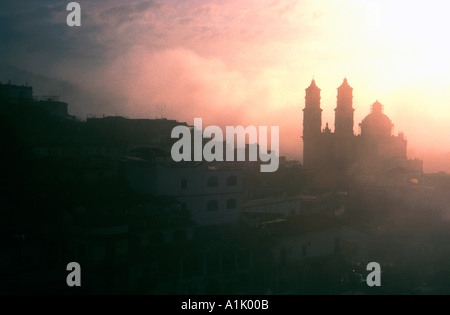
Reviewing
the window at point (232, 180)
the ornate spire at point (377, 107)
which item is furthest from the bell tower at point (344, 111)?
the window at point (232, 180)

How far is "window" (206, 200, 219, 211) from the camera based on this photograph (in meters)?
24.7

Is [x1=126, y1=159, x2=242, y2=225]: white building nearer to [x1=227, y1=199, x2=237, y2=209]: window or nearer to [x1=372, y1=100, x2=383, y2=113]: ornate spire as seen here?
[x1=227, y1=199, x2=237, y2=209]: window

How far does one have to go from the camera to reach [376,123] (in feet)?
191

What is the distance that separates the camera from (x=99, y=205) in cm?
1875

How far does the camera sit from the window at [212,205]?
24672mm

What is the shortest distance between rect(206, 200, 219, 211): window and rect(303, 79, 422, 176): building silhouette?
3206 centimetres

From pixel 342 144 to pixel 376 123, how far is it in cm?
554

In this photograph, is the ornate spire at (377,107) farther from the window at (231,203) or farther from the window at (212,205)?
the window at (212,205)

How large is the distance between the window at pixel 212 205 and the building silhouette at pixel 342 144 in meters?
32.1

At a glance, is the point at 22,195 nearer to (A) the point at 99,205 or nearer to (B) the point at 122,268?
(A) the point at 99,205

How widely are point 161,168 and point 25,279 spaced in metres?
7.90

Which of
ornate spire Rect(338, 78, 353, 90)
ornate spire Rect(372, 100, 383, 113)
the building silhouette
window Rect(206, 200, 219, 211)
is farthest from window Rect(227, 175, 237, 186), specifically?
ornate spire Rect(372, 100, 383, 113)

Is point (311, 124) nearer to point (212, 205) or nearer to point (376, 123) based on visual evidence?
point (376, 123)

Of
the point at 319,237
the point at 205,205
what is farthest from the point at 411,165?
the point at 205,205
